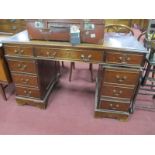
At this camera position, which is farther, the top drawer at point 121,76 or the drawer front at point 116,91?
the drawer front at point 116,91

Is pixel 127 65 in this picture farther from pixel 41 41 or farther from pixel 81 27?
pixel 41 41

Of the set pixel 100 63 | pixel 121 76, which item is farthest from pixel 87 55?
pixel 121 76

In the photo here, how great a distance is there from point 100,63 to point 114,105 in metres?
0.54

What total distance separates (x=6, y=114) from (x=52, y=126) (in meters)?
0.62

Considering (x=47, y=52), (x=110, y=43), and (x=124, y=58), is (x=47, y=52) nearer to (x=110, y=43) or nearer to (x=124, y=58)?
(x=110, y=43)

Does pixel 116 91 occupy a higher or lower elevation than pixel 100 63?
lower

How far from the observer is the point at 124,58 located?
139 cm

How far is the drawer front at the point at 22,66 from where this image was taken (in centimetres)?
162

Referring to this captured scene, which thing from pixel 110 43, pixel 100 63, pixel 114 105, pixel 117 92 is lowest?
pixel 114 105

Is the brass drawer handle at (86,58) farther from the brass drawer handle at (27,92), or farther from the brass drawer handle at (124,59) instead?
the brass drawer handle at (27,92)

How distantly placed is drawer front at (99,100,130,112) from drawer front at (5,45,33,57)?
0.95m

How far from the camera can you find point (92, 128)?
1.70 m

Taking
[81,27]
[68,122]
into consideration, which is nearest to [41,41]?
[81,27]

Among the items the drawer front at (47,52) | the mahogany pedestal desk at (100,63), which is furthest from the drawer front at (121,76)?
the drawer front at (47,52)
